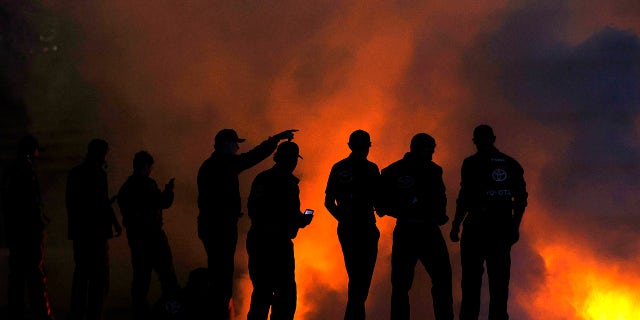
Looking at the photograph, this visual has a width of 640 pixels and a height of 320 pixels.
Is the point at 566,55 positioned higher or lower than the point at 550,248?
higher

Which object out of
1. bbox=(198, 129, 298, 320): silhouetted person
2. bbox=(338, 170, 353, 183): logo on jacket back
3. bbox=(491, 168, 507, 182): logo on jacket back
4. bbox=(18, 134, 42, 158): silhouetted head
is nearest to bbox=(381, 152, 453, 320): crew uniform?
bbox=(338, 170, 353, 183): logo on jacket back

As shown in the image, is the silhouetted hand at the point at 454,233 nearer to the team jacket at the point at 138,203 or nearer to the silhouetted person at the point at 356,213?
the silhouetted person at the point at 356,213

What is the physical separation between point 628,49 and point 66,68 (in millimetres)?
9920

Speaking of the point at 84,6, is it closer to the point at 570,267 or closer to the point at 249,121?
the point at 249,121

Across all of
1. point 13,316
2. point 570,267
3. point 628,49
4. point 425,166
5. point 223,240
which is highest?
point 628,49

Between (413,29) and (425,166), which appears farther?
(413,29)

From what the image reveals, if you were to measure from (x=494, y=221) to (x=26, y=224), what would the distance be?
13.6 feet

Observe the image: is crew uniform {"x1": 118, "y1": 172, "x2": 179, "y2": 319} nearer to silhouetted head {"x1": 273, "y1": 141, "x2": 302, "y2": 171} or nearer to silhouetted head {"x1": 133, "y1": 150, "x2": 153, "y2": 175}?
silhouetted head {"x1": 133, "y1": 150, "x2": 153, "y2": 175}

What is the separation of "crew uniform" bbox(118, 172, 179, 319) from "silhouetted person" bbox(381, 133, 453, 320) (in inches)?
82.9

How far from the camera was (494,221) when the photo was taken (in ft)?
19.2

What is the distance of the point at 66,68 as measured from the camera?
14.1 m

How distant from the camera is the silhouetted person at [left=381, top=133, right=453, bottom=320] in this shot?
18.9 ft

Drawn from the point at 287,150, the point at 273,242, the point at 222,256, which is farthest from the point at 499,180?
the point at 222,256

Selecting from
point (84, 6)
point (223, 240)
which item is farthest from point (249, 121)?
point (223, 240)
